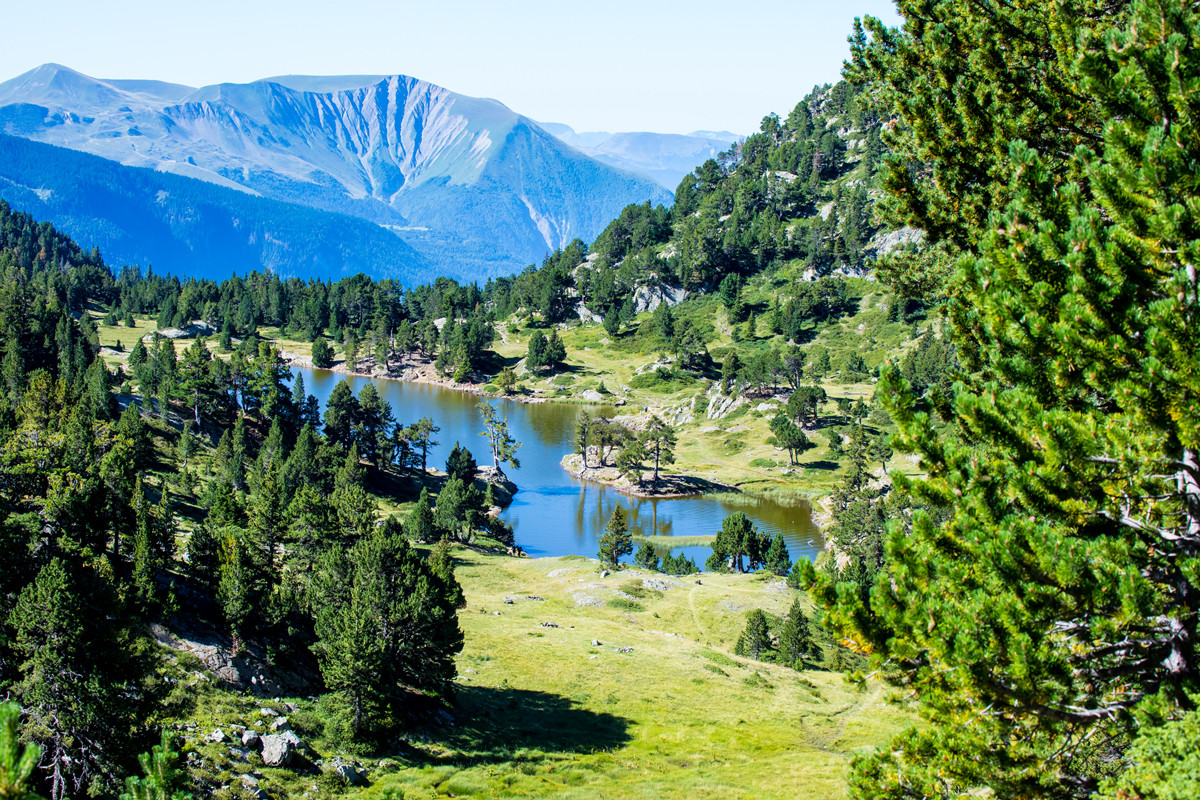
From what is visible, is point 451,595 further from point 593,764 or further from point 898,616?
point 898,616

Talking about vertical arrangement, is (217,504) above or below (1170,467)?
below

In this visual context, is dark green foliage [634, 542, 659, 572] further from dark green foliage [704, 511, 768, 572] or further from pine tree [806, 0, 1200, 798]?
pine tree [806, 0, 1200, 798]

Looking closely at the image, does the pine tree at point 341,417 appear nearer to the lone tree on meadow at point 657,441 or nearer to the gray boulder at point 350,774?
the lone tree on meadow at point 657,441

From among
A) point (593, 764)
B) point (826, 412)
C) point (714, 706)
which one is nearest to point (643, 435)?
point (826, 412)

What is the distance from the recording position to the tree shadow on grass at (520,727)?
120ft

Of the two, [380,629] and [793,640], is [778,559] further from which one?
[380,629]

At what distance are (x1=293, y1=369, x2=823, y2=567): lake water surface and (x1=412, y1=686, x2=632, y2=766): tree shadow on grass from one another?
53431 mm

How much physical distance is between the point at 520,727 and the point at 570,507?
7682 cm

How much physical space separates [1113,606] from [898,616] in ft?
9.33

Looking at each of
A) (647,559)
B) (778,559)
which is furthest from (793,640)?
(647,559)

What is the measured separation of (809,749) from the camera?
40750mm

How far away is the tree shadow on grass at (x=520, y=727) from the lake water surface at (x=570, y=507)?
175 ft

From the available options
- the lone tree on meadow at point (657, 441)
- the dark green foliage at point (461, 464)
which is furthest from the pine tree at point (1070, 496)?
the lone tree on meadow at point (657, 441)

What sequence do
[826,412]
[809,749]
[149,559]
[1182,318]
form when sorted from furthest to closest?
[826,412] < [809,749] < [149,559] < [1182,318]
